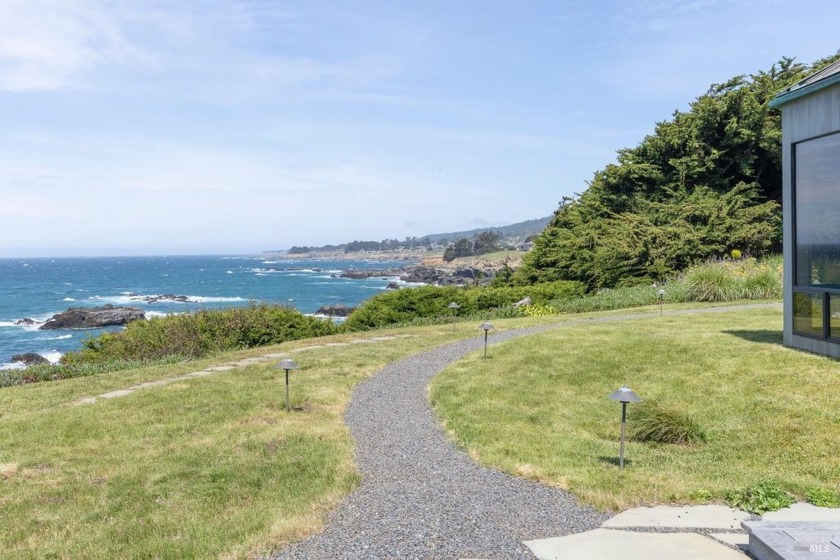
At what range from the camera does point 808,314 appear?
9156 mm

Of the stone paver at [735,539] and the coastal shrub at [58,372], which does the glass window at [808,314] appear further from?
the coastal shrub at [58,372]

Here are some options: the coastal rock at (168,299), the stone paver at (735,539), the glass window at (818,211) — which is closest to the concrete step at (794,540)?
the stone paver at (735,539)

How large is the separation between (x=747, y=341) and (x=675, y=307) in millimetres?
6768

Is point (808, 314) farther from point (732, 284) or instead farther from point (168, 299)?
point (168, 299)

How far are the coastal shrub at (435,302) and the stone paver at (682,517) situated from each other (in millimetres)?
14275

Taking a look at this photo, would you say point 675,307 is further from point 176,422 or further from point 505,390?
point 176,422

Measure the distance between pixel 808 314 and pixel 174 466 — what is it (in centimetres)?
920

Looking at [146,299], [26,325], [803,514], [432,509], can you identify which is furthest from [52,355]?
[146,299]

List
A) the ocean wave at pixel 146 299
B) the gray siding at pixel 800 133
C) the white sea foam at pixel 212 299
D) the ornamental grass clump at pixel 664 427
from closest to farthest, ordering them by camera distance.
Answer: the ornamental grass clump at pixel 664 427 < the gray siding at pixel 800 133 < the ocean wave at pixel 146 299 < the white sea foam at pixel 212 299

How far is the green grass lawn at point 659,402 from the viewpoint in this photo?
17.3 feet

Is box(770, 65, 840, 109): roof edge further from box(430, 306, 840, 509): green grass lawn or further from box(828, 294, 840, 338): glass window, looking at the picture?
box(430, 306, 840, 509): green grass lawn

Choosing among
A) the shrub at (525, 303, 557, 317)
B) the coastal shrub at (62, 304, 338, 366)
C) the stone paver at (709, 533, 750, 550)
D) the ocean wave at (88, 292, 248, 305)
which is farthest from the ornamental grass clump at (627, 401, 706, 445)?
the ocean wave at (88, 292, 248, 305)

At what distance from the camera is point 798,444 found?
596 centimetres

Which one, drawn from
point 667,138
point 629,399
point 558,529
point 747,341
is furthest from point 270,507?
point 667,138
